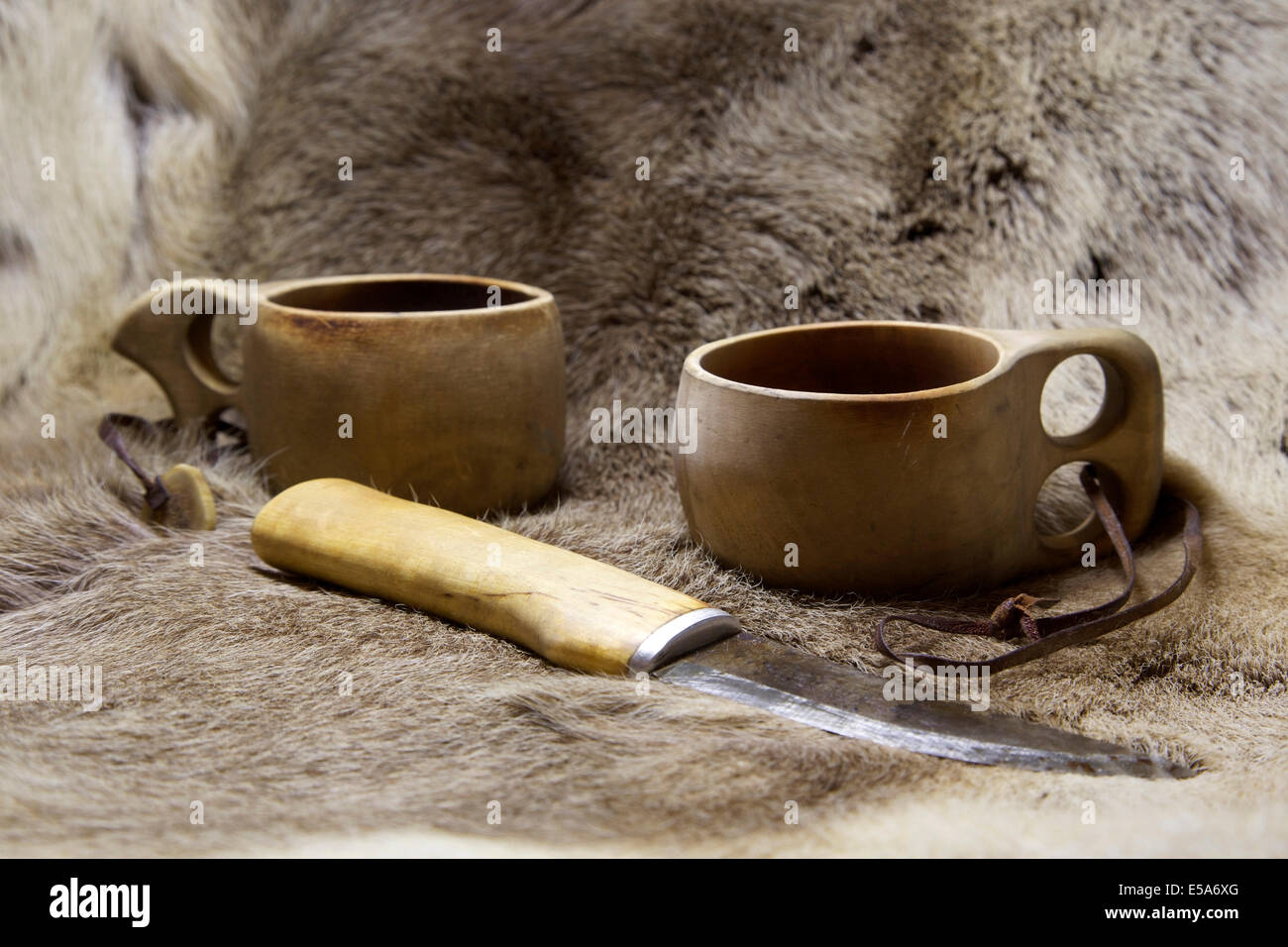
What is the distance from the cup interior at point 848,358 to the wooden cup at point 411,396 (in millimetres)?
184

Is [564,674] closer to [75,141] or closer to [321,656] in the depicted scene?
[321,656]

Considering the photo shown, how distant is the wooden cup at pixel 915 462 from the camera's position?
0.81 m

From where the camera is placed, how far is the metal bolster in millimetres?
741

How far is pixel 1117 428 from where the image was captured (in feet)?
3.01

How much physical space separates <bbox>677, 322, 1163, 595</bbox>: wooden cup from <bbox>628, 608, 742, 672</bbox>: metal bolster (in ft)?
0.33

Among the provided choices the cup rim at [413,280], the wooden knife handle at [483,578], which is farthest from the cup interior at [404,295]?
the wooden knife handle at [483,578]

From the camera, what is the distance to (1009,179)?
1113mm

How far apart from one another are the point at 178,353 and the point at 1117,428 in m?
0.83

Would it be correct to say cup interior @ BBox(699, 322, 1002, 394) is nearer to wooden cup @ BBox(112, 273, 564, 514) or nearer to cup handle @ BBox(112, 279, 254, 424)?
wooden cup @ BBox(112, 273, 564, 514)

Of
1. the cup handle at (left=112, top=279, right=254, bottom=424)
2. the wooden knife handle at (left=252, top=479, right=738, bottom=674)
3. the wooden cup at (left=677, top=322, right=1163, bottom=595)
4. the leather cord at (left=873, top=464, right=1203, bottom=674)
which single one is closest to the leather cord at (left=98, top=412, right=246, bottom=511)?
the cup handle at (left=112, top=279, right=254, bottom=424)

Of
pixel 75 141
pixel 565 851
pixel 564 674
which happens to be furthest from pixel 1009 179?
pixel 75 141

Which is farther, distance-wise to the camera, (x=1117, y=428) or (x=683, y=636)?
(x=1117, y=428)

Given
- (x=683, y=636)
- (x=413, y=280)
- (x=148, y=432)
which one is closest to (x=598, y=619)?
(x=683, y=636)

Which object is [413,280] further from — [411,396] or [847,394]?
[847,394]
